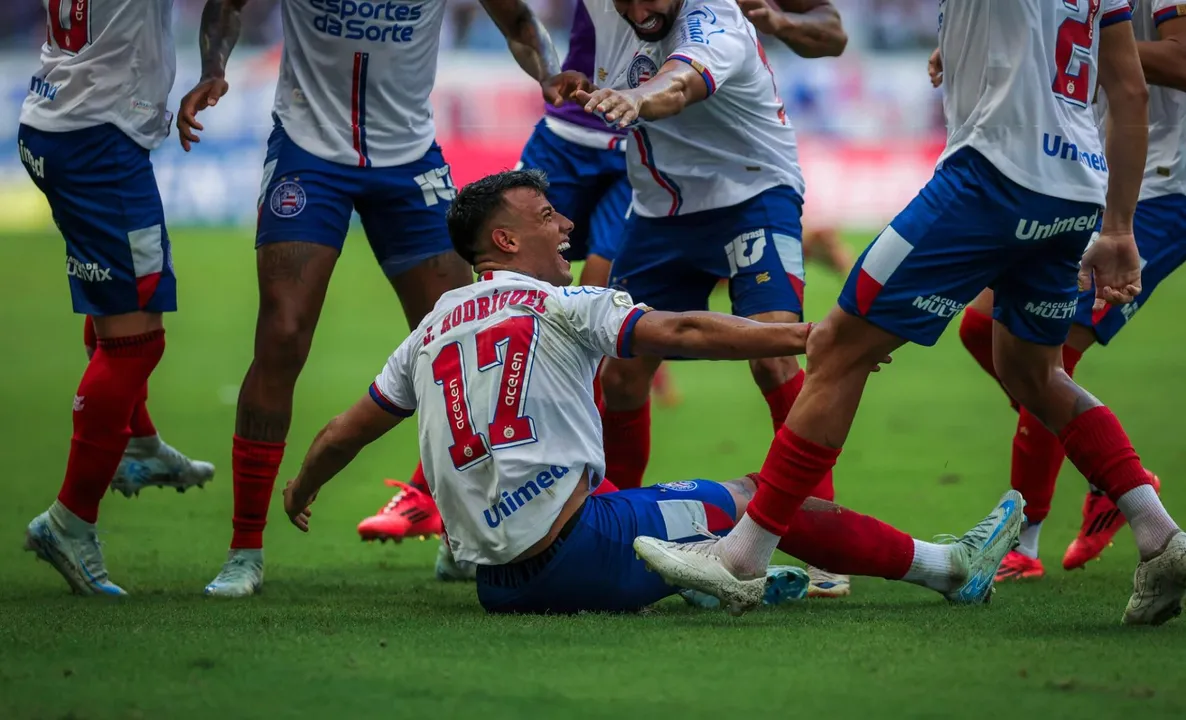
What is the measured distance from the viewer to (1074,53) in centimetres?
424

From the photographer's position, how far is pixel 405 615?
15.0 ft

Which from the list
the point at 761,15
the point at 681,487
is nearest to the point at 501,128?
the point at 761,15

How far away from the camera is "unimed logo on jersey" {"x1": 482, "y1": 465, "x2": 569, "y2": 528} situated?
4.35 m

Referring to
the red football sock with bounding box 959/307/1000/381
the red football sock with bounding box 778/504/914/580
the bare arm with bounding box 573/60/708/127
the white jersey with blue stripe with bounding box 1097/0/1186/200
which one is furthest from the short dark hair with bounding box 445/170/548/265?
the white jersey with blue stripe with bounding box 1097/0/1186/200

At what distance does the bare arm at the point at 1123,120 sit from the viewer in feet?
14.0

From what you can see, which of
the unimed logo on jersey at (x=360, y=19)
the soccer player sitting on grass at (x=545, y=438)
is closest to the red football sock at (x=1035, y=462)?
the soccer player sitting on grass at (x=545, y=438)

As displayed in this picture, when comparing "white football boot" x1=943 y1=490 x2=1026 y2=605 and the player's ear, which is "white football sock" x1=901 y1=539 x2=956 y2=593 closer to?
"white football boot" x1=943 y1=490 x2=1026 y2=605

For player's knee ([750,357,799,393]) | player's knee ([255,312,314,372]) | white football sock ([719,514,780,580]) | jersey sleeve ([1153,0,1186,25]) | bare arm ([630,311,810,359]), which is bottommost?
white football sock ([719,514,780,580])

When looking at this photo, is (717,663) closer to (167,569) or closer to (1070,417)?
(1070,417)

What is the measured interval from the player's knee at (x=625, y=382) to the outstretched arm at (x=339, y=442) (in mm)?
1257

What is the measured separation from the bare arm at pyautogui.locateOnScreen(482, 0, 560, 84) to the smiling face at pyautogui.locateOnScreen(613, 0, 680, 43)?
2.50 feet

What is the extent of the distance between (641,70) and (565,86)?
0.92 feet

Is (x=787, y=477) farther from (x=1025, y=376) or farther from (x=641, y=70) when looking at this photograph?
(x=641, y=70)

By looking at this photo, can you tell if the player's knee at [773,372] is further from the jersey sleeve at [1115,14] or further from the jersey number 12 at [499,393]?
the jersey sleeve at [1115,14]
